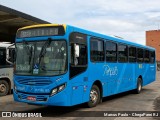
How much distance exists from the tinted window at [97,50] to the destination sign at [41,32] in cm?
201

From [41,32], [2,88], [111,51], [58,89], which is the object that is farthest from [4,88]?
[58,89]

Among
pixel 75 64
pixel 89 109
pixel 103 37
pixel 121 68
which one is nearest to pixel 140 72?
pixel 121 68

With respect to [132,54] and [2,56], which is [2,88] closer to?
[2,56]

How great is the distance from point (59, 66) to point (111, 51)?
14.5ft

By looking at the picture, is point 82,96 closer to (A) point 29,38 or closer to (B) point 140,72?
(A) point 29,38

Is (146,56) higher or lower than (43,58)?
higher

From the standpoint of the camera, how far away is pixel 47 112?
11.2 metres

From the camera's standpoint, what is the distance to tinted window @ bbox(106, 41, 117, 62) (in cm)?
1356

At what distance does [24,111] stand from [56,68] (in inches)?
91.0

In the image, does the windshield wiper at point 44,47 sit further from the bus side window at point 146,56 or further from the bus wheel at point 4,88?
the bus side window at point 146,56

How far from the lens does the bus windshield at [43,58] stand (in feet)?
33.0

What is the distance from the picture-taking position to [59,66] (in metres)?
10.0

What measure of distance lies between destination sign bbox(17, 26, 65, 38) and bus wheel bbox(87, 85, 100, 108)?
280cm

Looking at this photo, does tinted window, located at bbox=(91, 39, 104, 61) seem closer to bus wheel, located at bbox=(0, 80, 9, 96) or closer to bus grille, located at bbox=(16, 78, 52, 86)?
bus grille, located at bbox=(16, 78, 52, 86)
